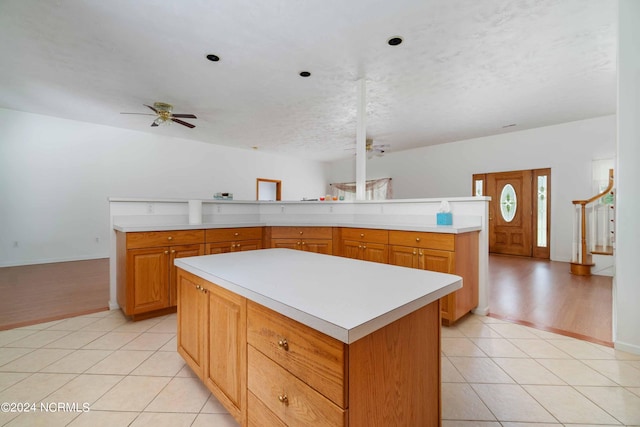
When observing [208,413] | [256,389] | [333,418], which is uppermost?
[333,418]

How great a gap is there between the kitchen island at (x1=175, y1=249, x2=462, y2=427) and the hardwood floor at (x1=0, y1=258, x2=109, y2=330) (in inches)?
99.3

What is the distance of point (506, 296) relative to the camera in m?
3.28

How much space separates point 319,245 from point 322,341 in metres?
2.69

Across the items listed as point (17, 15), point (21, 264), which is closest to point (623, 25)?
point (17, 15)

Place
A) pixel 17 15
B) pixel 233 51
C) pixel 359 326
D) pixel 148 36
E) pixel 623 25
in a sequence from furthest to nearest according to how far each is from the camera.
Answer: pixel 233 51 → pixel 148 36 → pixel 17 15 → pixel 623 25 → pixel 359 326

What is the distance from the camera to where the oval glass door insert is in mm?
6043

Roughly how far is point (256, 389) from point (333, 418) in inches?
16.6

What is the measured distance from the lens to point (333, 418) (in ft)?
2.32

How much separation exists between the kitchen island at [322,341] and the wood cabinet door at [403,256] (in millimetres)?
1441

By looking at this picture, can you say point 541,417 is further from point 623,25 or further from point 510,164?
point 510,164

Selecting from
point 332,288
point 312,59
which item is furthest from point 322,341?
point 312,59

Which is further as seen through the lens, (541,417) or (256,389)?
(541,417)

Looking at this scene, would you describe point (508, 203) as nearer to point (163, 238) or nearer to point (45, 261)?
point (163, 238)

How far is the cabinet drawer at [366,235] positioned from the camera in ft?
9.47
